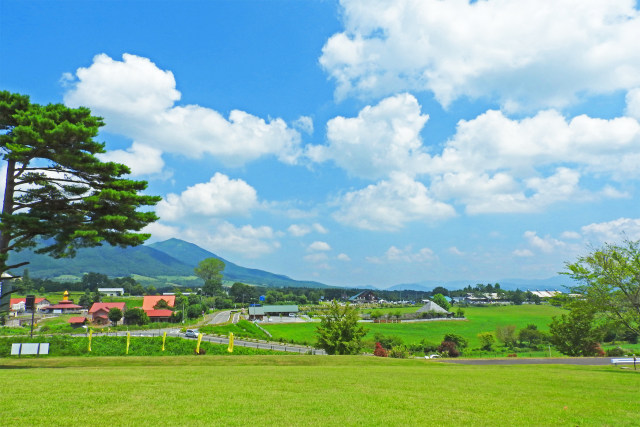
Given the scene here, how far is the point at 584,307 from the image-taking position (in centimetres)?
2472

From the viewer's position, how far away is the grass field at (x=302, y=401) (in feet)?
28.8

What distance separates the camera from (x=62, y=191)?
71.6 ft

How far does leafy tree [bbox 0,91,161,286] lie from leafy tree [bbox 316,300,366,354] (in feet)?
74.5

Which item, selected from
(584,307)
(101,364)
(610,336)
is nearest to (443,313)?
(610,336)

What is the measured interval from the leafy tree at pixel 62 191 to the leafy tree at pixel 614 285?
1049 inches

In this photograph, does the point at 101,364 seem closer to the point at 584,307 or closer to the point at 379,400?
the point at 379,400

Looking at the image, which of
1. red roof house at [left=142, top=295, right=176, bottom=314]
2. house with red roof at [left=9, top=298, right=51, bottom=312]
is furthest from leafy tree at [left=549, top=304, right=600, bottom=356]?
house with red roof at [left=9, top=298, right=51, bottom=312]

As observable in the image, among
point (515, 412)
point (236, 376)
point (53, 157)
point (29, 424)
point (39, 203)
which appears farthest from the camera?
point (39, 203)

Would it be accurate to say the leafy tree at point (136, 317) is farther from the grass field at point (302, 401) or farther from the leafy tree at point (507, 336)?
the grass field at point (302, 401)

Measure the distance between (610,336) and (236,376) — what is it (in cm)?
7846

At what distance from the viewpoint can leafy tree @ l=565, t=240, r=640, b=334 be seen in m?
23.6

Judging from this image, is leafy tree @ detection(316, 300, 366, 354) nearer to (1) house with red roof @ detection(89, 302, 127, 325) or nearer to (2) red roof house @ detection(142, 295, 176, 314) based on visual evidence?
(1) house with red roof @ detection(89, 302, 127, 325)

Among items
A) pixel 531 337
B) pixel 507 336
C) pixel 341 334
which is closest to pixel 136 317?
pixel 341 334

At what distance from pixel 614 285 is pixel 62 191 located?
32899mm
